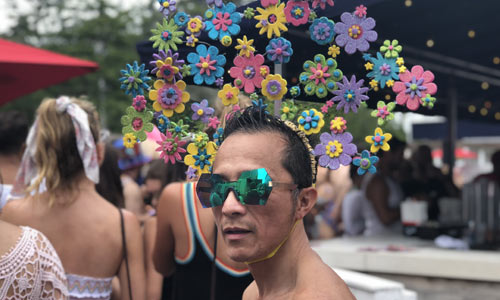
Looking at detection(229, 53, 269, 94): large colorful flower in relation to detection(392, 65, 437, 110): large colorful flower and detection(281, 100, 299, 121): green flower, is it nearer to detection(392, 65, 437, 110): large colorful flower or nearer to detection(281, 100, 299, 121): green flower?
→ detection(281, 100, 299, 121): green flower

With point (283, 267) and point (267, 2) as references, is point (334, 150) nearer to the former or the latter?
point (283, 267)

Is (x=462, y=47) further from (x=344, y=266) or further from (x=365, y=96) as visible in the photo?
(x=365, y=96)

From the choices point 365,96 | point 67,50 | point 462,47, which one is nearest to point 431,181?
point 462,47

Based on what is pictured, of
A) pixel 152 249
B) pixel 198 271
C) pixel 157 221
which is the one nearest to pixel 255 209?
pixel 198 271

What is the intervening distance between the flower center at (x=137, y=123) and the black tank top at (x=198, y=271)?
859mm

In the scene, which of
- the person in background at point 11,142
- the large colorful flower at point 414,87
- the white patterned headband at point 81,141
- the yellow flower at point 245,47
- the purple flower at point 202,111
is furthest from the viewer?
the person in background at point 11,142

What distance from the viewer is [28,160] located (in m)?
3.28

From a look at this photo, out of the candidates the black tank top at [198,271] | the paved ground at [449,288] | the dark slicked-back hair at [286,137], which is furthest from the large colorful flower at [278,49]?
the paved ground at [449,288]

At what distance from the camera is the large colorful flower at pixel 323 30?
6.67 feet

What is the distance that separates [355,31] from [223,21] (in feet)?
1.45

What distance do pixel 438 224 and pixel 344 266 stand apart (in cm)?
123

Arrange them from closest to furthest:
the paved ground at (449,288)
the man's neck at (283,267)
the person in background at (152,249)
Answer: the man's neck at (283,267), the person in background at (152,249), the paved ground at (449,288)

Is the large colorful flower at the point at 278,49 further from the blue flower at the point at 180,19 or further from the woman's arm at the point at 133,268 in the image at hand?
the woman's arm at the point at 133,268

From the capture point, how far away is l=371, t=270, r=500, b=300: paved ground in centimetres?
504
